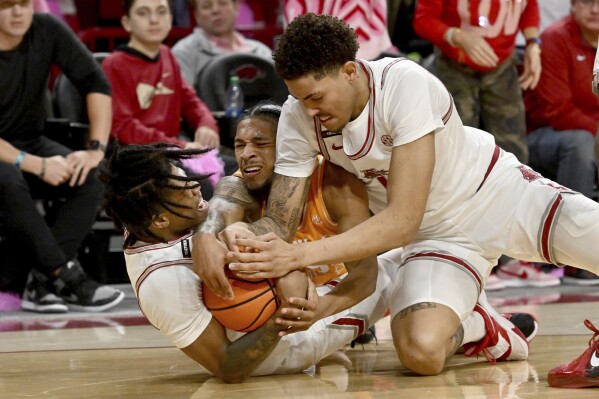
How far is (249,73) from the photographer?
22.4 ft

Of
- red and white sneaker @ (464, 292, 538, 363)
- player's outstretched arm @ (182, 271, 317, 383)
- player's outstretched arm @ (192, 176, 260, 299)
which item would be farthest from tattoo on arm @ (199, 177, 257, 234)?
red and white sneaker @ (464, 292, 538, 363)

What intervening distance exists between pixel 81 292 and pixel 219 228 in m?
2.34

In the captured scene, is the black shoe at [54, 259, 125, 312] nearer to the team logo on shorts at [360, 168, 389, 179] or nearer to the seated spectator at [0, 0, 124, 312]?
the seated spectator at [0, 0, 124, 312]

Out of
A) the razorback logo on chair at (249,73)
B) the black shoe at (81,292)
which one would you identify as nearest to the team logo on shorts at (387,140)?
the black shoe at (81,292)

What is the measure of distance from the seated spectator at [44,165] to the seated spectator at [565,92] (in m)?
2.83

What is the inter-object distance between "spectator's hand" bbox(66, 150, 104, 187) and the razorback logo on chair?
1236 millimetres

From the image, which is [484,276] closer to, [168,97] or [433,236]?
[433,236]

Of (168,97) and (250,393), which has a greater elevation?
(168,97)

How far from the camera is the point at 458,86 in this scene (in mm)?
6367

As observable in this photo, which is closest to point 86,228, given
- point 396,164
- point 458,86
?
point 458,86

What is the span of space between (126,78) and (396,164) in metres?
3.12

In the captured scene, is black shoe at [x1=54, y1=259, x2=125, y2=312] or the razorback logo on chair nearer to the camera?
black shoe at [x1=54, y1=259, x2=125, y2=312]

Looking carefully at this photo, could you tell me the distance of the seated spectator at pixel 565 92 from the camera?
6.81 metres

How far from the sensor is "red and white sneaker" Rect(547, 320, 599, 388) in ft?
11.2
